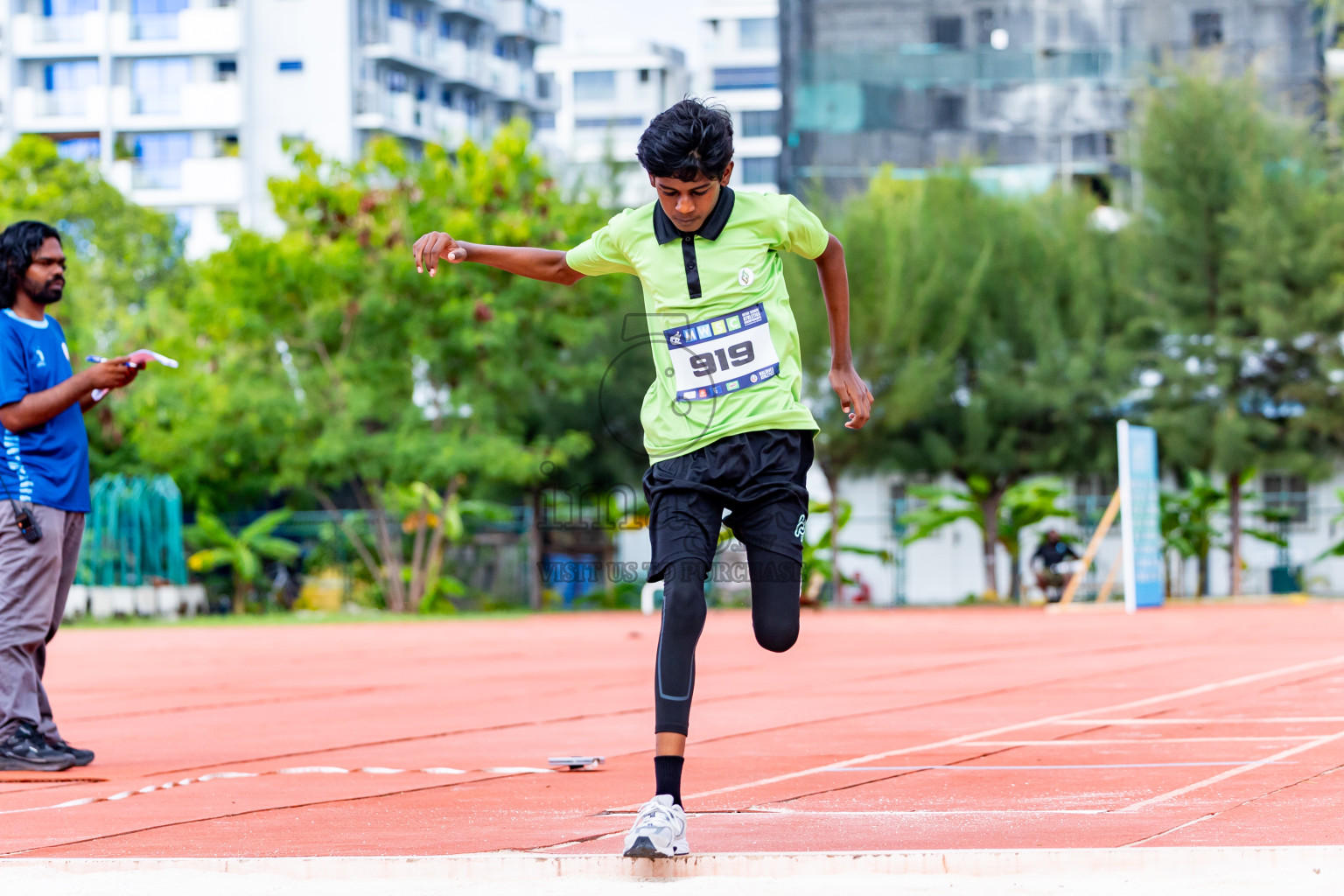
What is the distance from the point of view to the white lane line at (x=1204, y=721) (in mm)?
7324

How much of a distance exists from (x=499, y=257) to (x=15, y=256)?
275 cm

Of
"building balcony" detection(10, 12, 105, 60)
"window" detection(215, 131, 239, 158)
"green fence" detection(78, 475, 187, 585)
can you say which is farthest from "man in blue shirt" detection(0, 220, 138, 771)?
"building balcony" detection(10, 12, 105, 60)

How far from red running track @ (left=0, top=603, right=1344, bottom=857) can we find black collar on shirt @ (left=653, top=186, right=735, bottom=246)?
1.56 m

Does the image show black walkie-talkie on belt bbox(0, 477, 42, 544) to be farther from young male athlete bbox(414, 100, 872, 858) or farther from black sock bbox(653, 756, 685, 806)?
black sock bbox(653, 756, 685, 806)

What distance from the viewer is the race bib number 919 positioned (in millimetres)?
4582

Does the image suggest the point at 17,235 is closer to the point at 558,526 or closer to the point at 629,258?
the point at 629,258

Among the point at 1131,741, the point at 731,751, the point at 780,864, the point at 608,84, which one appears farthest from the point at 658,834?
the point at 608,84

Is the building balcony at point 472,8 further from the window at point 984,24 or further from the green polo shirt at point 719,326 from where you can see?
the green polo shirt at point 719,326

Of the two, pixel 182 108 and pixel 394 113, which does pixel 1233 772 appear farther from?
pixel 394 113

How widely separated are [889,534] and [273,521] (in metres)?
12.1

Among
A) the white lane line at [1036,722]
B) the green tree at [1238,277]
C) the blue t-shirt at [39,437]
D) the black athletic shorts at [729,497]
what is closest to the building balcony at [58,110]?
the green tree at [1238,277]

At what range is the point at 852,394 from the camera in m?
4.96

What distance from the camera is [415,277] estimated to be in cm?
2608

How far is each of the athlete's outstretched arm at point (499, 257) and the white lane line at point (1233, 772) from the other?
7.02ft
